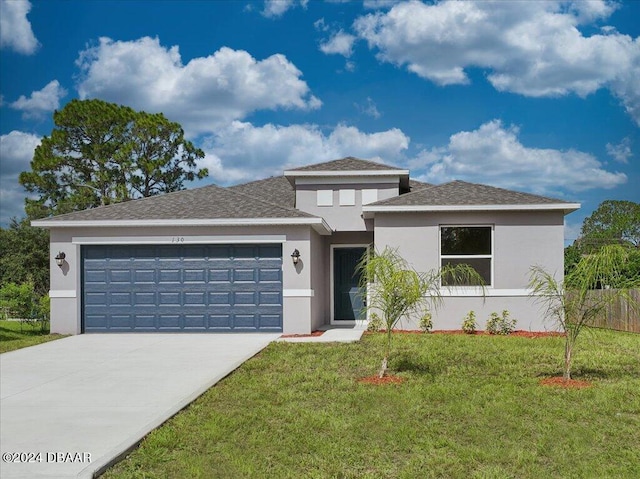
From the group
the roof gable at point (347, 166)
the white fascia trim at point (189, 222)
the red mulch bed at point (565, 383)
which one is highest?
the roof gable at point (347, 166)

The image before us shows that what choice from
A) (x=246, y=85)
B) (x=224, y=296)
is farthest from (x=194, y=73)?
(x=224, y=296)

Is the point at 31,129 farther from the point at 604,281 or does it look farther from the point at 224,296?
the point at 604,281

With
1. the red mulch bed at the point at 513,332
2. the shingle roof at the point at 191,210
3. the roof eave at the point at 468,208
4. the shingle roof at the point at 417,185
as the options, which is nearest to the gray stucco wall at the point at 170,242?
the shingle roof at the point at 191,210

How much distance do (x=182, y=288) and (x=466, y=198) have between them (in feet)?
25.4

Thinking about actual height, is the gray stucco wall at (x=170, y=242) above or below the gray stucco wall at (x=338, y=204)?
below

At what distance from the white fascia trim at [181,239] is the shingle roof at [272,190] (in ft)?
14.6

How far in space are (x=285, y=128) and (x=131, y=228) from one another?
10.2 m

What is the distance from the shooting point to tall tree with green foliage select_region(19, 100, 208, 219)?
3584cm

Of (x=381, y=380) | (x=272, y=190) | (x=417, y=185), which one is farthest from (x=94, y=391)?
(x=417, y=185)

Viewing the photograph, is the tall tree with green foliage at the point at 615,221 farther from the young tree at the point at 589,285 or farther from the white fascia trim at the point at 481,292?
the young tree at the point at 589,285

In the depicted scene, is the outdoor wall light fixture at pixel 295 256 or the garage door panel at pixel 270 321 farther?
the garage door panel at pixel 270 321

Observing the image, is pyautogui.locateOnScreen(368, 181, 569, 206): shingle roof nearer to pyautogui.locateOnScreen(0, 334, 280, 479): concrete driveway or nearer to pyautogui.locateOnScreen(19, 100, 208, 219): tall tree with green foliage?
pyautogui.locateOnScreen(0, 334, 280, 479): concrete driveway

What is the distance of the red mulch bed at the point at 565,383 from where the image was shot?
28.8 feet

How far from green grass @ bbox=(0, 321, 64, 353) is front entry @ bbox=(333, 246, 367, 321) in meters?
7.71
